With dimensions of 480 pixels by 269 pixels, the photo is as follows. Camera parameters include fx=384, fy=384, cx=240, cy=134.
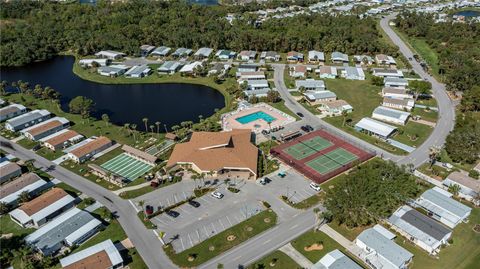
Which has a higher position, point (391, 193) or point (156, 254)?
point (391, 193)

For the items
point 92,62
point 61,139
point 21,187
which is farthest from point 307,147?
point 92,62

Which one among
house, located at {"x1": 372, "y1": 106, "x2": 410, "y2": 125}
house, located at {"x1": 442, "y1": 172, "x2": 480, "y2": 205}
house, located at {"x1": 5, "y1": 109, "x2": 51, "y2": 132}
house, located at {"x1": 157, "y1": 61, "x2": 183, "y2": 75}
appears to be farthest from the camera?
house, located at {"x1": 157, "y1": 61, "x2": 183, "y2": 75}

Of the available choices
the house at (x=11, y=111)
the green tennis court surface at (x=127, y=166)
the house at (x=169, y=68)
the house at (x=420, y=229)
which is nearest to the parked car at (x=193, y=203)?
the green tennis court surface at (x=127, y=166)

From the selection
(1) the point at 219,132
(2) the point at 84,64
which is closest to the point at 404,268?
(1) the point at 219,132

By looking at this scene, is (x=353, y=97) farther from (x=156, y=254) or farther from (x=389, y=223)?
(x=156, y=254)

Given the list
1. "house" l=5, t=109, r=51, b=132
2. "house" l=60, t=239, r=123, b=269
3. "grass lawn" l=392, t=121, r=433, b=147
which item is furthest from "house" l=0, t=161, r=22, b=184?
"grass lawn" l=392, t=121, r=433, b=147

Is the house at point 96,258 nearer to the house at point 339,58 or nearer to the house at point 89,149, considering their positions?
the house at point 89,149

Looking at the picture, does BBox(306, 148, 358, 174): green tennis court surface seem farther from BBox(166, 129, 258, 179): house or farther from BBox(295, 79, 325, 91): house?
BBox(295, 79, 325, 91): house
